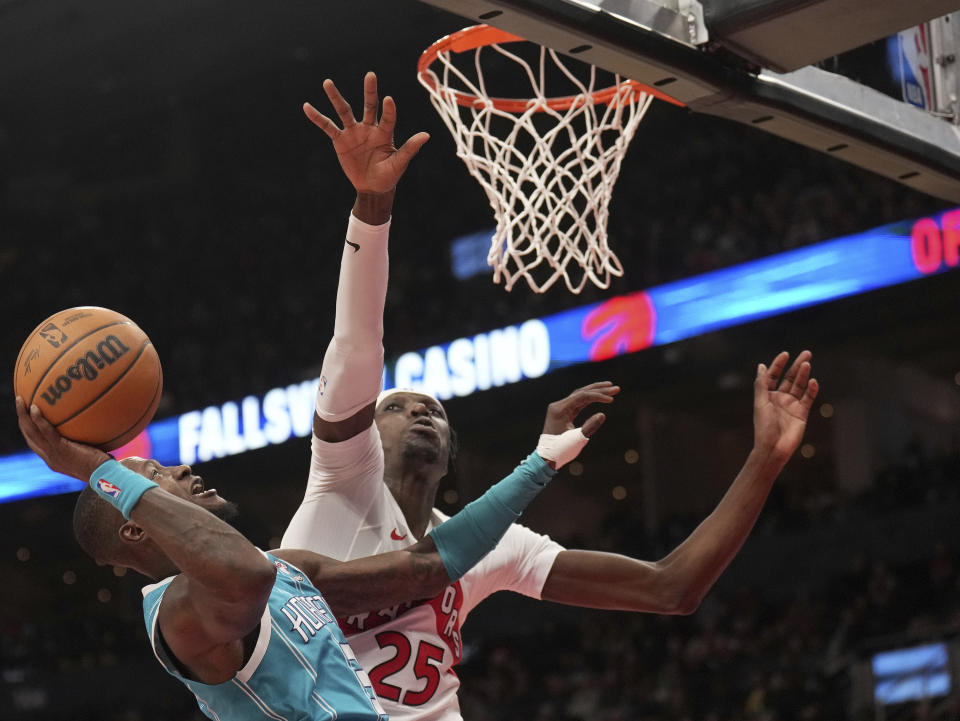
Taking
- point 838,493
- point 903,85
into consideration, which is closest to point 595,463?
point 838,493

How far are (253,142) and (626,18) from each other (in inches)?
612

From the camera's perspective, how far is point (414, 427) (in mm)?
4176

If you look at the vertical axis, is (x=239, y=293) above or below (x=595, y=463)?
above

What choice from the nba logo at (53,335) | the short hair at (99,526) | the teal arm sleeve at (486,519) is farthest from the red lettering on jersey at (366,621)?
the nba logo at (53,335)

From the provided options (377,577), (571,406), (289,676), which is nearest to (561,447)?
(571,406)

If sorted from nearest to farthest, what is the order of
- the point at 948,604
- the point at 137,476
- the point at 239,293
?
the point at 137,476
the point at 948,604
the point at 239,293

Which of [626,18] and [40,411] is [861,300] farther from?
[40,411]

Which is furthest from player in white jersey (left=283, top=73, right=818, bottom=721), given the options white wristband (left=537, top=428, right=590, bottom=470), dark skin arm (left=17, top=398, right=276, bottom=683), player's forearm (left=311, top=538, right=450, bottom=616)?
dark skin arm (left=17, top=398, right=276, bottom=683)

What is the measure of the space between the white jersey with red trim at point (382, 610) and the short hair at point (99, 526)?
71cm

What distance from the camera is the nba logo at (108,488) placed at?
270 centimetres

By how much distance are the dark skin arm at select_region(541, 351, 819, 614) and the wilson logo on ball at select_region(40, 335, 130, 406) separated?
1.72 metres

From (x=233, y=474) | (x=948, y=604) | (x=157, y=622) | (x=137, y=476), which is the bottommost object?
(x=948, y=604)

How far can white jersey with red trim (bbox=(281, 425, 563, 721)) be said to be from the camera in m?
3.64

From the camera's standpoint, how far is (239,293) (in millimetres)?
19203
